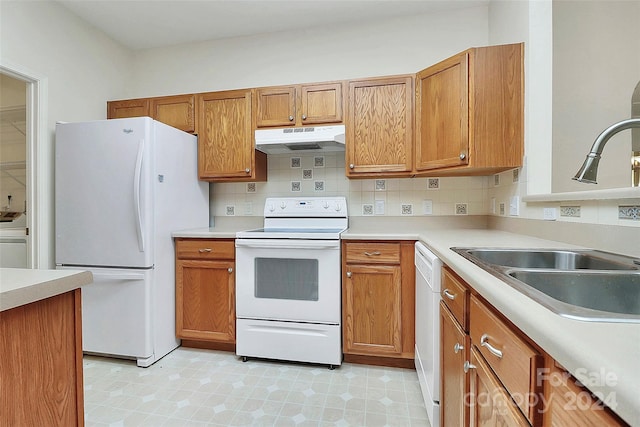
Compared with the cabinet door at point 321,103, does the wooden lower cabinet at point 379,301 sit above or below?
below

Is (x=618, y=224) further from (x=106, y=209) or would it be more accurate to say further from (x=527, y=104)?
(x=106, y=209)

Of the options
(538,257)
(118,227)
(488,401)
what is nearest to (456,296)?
(488,401)

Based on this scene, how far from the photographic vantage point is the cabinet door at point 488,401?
0.66m

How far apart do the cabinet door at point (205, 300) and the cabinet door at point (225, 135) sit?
77 centimetres

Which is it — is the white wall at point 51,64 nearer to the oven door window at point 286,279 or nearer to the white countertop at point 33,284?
the oven door window at point 286,279

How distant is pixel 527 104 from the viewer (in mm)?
1778

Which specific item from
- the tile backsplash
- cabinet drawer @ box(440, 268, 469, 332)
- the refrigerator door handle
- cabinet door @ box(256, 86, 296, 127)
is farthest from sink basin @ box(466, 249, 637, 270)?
the refrigerator door handle

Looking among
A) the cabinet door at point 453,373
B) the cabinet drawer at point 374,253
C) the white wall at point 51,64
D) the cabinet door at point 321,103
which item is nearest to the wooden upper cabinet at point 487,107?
the cabinet drawer at point 374,253

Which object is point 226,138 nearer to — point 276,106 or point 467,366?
point 276,106

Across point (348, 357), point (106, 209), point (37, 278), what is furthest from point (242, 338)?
point (37, 278)

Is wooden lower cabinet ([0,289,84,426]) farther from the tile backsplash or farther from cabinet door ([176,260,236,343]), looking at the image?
the tile backsplash

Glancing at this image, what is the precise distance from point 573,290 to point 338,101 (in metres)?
1.89

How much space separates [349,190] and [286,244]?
2.72ft

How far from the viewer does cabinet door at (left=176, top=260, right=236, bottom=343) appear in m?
2.22
